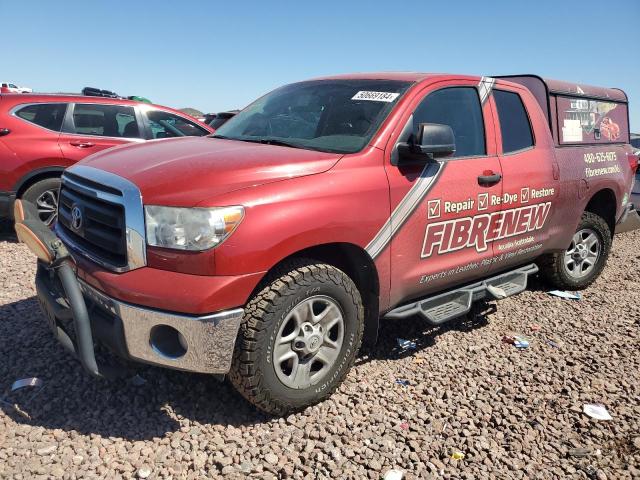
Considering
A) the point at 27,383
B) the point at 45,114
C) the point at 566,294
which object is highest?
the point at 45,114

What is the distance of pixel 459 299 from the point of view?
3516 millimetres

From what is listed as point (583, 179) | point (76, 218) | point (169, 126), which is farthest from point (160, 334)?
point (169, 126)

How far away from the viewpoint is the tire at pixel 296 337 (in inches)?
95.2

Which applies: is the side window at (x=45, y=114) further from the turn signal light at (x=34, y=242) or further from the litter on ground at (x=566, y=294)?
the litter on ground at (x=566, y=294)

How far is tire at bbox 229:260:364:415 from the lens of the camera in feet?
A: 7.93

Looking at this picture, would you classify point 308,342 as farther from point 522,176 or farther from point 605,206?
point 605,206

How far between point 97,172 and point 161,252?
75 centimetres

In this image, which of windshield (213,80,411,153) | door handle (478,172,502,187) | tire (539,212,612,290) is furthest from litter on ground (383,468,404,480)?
tire (539,212,612,290)

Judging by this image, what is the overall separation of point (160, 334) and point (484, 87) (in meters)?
2.90

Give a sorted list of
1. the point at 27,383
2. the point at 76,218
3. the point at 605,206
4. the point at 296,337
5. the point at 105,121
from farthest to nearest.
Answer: the point at 105,121 < the point at 605,206 < the point at 27,383 < the point at 76,218 < the point at 296,337

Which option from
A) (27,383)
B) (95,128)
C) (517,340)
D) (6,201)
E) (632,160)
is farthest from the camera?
(95,128)

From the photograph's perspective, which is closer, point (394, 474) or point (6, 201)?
point (394, 474)

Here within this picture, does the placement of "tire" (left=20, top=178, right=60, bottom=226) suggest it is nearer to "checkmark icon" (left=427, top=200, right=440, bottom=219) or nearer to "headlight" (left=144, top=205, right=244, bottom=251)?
"headlight" (left=144, top=205, right=244, bottom=251)

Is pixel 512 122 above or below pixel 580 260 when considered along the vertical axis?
above
